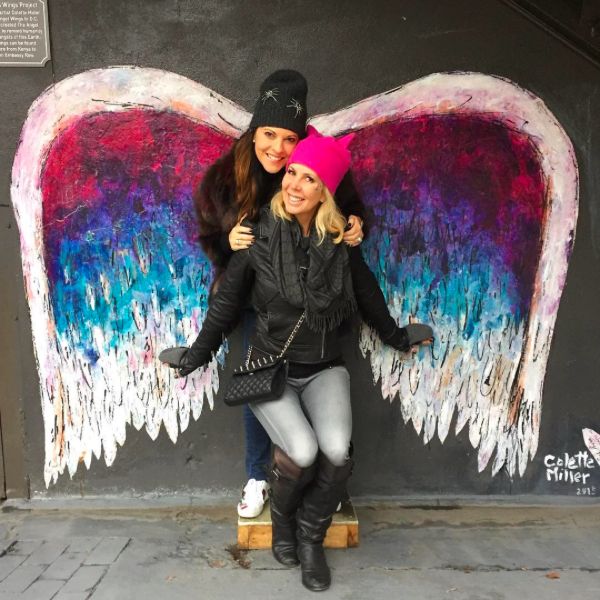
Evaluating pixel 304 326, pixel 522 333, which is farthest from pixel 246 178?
pixel 522 333

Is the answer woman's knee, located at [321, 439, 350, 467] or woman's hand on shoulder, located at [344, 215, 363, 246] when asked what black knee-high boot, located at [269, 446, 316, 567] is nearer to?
woman's knee, located at [321, 439, 350, 467]

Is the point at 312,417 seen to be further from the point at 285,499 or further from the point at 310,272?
the point at 310,272

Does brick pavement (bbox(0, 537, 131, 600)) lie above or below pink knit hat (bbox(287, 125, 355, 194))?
below

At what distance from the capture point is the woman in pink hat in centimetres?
273

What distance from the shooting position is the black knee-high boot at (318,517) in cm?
284

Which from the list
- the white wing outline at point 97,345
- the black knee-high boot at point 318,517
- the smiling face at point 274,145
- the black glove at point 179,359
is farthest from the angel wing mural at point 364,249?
the black knee-high boot at point 318,517

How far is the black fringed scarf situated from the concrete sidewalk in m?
1.26

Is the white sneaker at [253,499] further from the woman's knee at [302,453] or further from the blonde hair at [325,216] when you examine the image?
the blonde hair at [325,216]

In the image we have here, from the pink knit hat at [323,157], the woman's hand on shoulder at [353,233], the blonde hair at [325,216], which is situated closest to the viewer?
the pink knit hat at [323,157]

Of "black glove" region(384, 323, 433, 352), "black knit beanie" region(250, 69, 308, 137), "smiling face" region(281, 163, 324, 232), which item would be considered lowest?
"black glove" region(384, 323, 433, 352)

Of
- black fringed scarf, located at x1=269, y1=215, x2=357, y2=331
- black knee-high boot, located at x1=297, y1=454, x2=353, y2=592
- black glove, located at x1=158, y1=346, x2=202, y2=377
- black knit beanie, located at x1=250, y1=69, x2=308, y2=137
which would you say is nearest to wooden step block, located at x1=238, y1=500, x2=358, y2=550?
black knee-high boot, located at x1=297, y1=454, x2=353, y2=592

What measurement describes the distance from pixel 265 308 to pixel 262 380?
33 cm

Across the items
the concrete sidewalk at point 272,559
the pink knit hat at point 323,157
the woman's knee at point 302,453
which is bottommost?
the concrete sidewalk at point 272,559

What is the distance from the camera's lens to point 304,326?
113 inches
